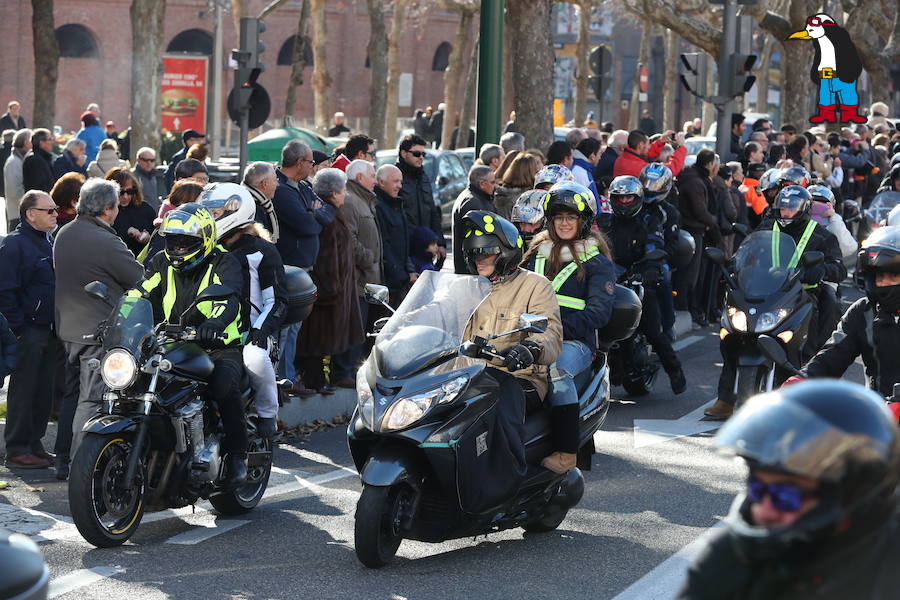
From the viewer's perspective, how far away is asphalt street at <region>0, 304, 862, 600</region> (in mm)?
6598

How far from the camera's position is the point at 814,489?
9.19ft

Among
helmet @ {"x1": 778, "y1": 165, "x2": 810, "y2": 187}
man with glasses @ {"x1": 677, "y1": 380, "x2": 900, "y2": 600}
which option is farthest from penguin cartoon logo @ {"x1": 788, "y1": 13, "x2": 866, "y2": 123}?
man with glasses @ {"x1": 677, "y1": 380, "x2": 900, "y2": 600}

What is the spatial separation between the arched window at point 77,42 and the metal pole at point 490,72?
147ft

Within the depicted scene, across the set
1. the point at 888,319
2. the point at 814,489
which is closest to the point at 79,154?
the point at 888,319

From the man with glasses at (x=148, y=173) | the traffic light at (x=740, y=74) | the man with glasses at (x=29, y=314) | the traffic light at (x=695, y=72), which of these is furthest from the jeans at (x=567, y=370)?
the traffic light at (x=740, y=74)

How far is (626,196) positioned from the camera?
12.0 metres

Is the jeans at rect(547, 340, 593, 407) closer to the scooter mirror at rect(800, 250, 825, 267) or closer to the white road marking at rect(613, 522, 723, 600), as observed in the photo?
the white road marking at rect(613, 522, 723, 600)

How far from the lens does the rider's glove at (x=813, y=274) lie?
10.3 m

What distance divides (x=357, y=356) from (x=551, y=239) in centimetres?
320

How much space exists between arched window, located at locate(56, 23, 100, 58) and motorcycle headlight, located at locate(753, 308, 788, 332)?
49785mm

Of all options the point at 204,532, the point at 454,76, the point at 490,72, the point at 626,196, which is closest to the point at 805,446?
the point at 204,532

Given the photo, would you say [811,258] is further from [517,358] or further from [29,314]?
[29,314]

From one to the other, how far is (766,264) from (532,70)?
1011cm

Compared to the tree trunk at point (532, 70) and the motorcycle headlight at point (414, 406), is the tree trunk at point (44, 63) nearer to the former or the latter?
the tree trunk at point (532, 70)
